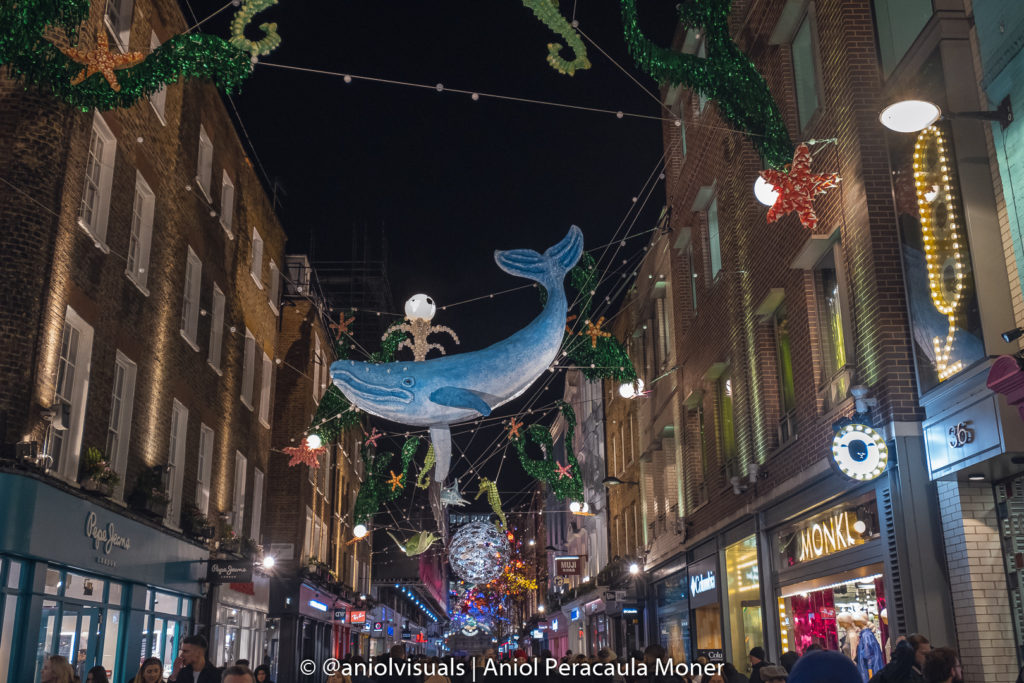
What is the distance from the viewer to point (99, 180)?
15031 mm

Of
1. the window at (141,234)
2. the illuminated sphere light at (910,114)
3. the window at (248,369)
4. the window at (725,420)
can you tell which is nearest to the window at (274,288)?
the window at (248,369)

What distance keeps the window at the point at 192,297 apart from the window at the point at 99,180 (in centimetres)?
434

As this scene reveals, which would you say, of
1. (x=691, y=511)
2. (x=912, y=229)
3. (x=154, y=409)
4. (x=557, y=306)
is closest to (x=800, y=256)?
(x=912, y=229)

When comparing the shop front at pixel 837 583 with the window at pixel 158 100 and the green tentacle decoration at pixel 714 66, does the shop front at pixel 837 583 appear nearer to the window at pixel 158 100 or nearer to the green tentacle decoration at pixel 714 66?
the green tentacle decoration at pixel 714 66

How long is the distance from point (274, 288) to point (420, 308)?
1647 cm

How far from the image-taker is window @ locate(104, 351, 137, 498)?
51.4ft

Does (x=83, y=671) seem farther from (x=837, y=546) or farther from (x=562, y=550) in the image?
(x=562, y=550)

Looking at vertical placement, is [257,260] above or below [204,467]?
above

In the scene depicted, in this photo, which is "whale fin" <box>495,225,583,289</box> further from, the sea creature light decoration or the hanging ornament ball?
the hanging ornament ball

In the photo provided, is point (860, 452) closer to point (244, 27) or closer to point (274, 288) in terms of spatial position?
point (244, 27)

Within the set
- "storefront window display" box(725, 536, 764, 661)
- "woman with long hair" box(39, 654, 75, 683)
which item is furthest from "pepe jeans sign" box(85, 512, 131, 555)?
"storefront window display" box(725, 536, 764, 661)

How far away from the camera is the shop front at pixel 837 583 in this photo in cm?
1132

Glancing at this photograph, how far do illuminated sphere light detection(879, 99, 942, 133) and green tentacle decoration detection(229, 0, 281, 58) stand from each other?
5.42 metres

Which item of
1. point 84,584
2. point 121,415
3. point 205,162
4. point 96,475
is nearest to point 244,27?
point 96,475
